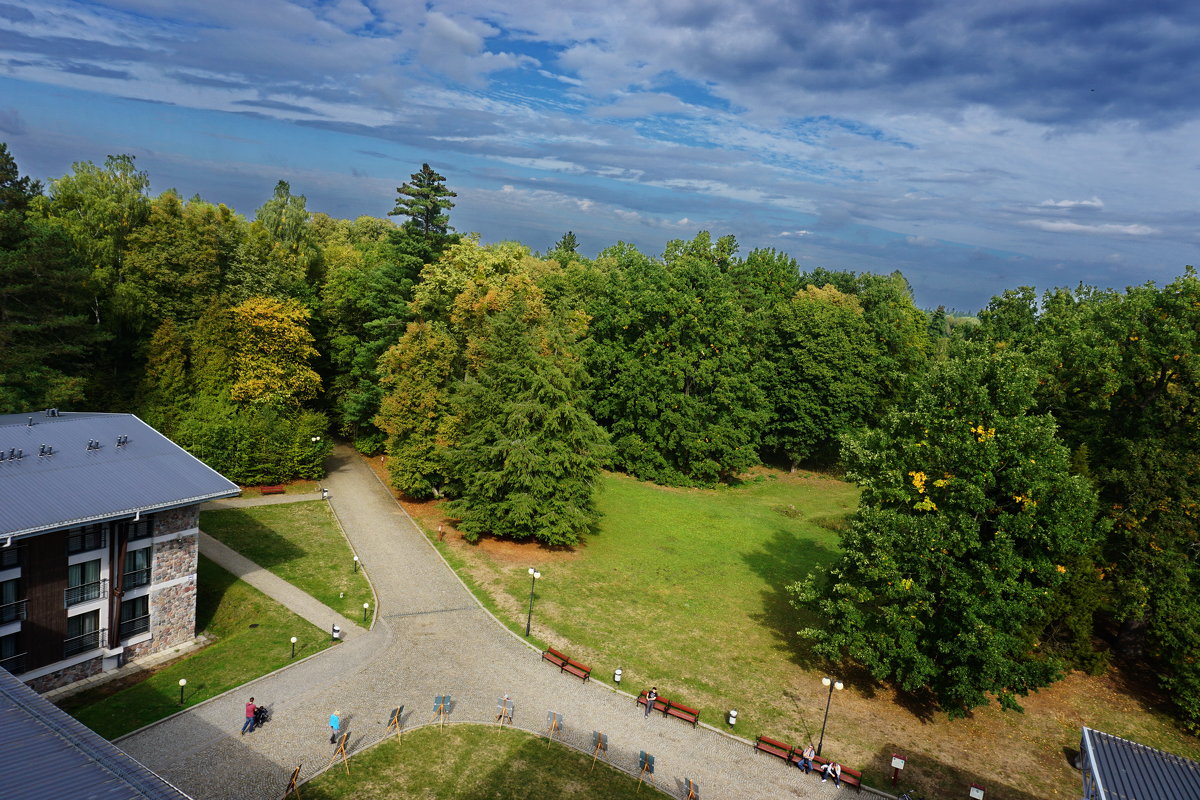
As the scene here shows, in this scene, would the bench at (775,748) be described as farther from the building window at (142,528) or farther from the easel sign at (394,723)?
the building window at (142,528)

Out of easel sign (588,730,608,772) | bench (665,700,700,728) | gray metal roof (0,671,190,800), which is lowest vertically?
easel sign (588,730,608,772)

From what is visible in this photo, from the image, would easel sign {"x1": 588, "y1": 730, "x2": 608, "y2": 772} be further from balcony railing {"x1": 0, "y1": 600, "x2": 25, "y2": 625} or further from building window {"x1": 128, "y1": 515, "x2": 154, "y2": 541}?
balcony railing {"x1": 0, "y1": 600, "x2": 25, "y2": 625}

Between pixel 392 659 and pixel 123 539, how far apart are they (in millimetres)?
9981

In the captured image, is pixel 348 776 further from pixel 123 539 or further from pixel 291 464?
pixel 291 464

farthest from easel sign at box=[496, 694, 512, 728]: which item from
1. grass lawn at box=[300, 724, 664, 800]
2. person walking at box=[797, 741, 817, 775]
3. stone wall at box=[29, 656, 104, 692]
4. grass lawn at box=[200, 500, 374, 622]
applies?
stone wall at box=[29, 656, 104, 692]

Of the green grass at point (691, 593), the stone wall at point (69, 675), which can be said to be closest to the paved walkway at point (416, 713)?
the green grass at point (691, 593)

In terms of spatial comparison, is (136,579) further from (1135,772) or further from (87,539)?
(1135,772)

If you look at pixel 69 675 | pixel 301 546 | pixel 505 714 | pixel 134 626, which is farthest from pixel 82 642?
pixel 505 714

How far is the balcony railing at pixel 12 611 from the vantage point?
63.9 feet

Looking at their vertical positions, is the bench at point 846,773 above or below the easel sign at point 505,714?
above

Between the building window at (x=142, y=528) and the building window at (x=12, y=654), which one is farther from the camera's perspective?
the building window at (x=142, y=528)

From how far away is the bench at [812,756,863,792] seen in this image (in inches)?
773

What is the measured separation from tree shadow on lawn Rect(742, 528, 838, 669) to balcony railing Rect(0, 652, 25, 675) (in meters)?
26.8

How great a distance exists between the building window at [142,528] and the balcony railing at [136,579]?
1252 mm
